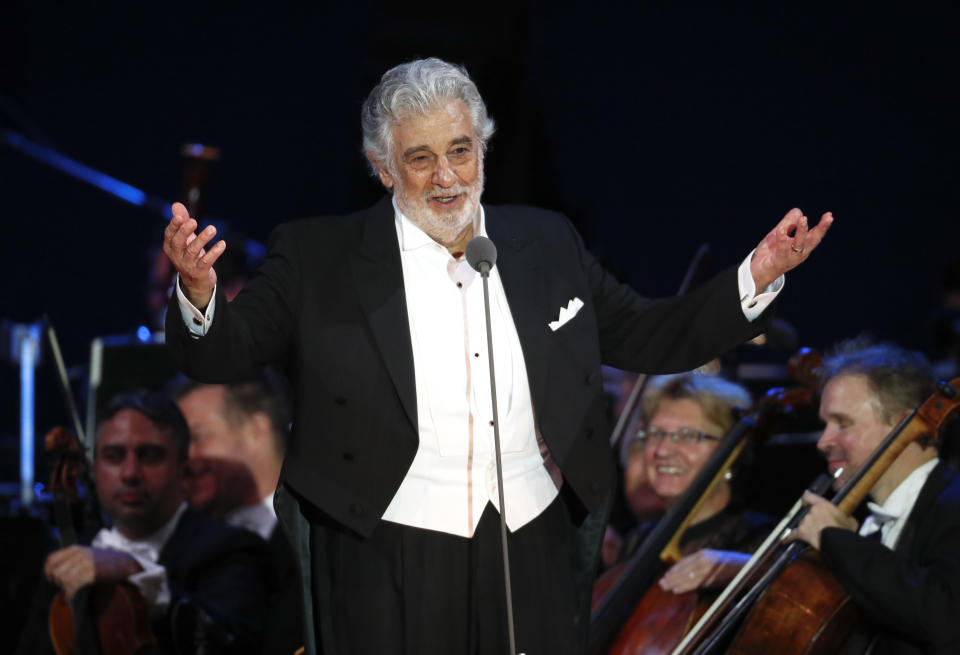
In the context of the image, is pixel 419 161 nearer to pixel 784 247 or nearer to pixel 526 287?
pixel 526 287

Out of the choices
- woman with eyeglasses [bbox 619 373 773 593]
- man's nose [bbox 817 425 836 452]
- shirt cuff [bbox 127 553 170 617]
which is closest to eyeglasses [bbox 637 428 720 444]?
woman with eyeglasses [bbox 619 373 773 593]

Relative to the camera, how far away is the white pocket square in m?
2.19

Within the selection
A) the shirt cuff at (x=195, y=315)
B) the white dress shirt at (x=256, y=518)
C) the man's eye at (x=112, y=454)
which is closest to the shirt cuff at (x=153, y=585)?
the man's eye at (x=112, y=454)

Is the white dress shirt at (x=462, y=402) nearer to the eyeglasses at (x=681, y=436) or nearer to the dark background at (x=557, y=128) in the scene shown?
the eyeglasses at (x=681, y=436)

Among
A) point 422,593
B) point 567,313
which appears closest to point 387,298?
point 567,313

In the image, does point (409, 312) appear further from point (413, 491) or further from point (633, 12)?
point (633, 12)

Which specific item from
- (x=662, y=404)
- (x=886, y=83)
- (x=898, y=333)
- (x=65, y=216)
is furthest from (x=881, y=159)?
(x=65, y=216)

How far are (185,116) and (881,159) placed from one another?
3.64 m

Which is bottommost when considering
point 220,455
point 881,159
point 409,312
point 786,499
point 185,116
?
point 786,499

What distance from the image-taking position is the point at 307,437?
82.2 inches

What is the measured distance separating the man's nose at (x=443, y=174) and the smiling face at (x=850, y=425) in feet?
4.19

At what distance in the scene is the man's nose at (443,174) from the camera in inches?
85.2

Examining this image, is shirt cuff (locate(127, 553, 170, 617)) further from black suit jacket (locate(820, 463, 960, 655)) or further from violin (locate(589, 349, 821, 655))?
black suit jacket (locate(820, 463, 960, 655))

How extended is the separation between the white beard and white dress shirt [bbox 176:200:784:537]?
2 cm
